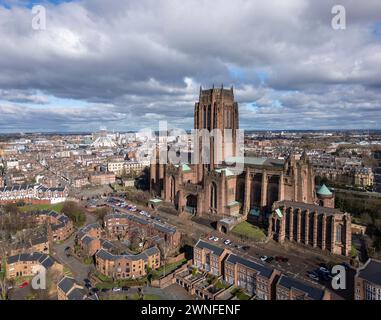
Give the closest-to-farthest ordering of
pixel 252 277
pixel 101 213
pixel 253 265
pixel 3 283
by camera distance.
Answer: pixel 252 277 < pixel 253 265 < pixel 3 283 < pixel 101 213

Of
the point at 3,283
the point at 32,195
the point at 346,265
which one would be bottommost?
the point at 3,283

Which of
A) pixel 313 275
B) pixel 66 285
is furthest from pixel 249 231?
pixel 66 285

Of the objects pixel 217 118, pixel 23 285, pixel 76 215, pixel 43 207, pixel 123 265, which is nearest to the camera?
pixel 23 285

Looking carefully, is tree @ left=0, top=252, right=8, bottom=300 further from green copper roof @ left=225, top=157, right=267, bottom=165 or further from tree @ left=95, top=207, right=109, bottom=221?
green copper roof @ left=225, top=157, right=267, bottom=165

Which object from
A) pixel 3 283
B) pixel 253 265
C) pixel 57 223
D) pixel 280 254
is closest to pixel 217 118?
pixel 280 254

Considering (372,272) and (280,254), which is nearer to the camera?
(372,272)

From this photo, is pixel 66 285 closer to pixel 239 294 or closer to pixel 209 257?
pixel 209 257

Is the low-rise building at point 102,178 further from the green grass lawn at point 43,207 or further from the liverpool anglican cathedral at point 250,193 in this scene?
the liverpool anglican cathedral at point 250,193

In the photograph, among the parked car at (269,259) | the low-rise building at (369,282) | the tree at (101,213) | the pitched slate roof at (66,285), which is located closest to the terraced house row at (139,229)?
the tree at (101,213)

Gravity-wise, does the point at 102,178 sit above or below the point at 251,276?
above
